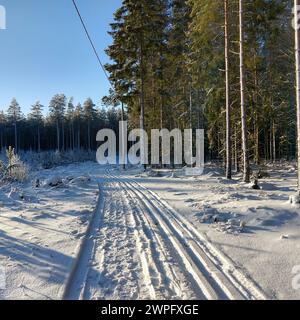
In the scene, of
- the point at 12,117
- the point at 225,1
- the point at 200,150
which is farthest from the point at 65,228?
the point at 12,117

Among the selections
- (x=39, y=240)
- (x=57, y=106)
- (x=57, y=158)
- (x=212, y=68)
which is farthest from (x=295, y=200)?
(x=57, y=106)

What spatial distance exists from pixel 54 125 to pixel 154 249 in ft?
240

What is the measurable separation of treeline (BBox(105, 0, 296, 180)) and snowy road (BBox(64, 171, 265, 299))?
8.15 meters

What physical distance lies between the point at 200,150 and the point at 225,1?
13844 millimetres

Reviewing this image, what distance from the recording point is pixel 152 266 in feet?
16.2

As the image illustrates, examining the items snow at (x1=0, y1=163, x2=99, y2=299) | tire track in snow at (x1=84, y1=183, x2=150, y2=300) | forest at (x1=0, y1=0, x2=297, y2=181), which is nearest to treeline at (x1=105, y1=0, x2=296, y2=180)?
forest at (x1=0, y1=0, x2=297, y2=181)

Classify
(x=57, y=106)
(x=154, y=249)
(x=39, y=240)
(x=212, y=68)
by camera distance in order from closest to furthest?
(x=154, y=249), (x=39, y=240), (x=212, y=68), (x=57, y=106)

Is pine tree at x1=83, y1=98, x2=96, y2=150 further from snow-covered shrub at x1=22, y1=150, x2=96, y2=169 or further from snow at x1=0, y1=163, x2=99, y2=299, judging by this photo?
snow at x1=0, y1=163, x2=99, y2=299

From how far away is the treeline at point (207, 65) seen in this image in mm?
16250

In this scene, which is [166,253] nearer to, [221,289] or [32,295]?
[221,289]

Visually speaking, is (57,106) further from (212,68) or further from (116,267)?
(116,267)

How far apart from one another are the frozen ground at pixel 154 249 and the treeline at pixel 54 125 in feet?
205

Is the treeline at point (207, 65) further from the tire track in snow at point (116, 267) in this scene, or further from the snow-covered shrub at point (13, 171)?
the snow-covered shrub at point (13, 171)

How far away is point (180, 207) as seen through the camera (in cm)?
947
